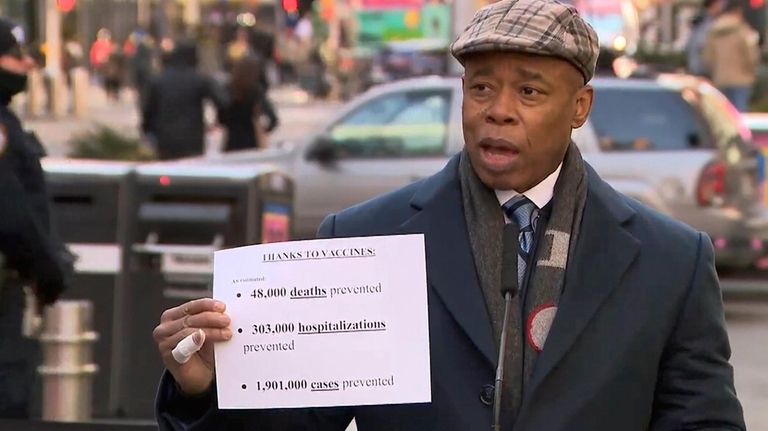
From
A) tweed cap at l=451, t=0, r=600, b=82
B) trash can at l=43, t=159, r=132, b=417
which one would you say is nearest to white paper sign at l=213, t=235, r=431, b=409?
tweed cap at l=451, t=0, r=600, b=82

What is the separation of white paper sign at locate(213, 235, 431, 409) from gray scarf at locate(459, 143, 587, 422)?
11 cm

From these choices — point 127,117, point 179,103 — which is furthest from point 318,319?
point 127,117

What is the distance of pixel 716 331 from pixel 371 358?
61 centimetres

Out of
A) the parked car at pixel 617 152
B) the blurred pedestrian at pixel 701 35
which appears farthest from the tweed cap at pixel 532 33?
the blurred pedestrian at pixel 701 35

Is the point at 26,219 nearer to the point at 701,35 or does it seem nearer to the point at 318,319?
the point at 318,319

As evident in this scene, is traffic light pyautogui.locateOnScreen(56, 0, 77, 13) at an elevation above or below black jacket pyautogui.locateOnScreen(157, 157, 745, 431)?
above

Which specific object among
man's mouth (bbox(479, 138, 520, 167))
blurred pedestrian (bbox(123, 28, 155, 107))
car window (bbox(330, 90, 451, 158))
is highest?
blurred pedestrian (bbox(123, 28, 155, 107))

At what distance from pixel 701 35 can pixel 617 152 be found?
26.0 ft

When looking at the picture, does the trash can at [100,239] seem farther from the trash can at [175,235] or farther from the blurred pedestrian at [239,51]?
the blurred pedestrian at [239,51]

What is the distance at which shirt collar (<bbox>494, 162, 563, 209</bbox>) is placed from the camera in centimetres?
285

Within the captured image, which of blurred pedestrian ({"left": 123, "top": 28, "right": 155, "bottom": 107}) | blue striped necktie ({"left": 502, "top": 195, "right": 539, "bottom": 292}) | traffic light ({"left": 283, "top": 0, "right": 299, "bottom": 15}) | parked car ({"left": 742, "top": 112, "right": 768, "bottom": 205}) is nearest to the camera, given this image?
blue striped necktie ({"left": 502, "top": 195, "right": 539, "bottom": 292})

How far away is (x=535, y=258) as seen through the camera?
9.30ft

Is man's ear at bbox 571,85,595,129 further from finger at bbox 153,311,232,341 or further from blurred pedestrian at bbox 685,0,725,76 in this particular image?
blurred pedestrian at bbox 685,0,725,76

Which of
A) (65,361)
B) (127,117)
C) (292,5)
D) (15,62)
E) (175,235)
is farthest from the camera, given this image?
(127,117)
